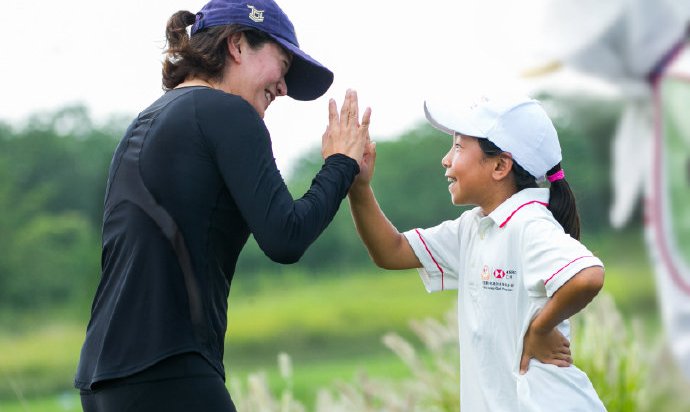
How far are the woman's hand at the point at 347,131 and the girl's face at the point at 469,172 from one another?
212mm

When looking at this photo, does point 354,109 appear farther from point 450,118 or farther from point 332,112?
point 450,118

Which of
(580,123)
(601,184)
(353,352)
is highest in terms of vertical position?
(580,123)

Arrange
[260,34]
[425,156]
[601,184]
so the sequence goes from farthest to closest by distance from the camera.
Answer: [425,156] → [601,184] → [260,34]

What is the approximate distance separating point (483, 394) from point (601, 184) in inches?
197

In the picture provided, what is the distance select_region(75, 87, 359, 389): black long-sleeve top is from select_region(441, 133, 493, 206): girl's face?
452mm

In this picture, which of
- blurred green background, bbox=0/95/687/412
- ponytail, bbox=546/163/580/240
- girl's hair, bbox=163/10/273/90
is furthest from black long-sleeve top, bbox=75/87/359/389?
blurred green background, bbox=0/95/687/412

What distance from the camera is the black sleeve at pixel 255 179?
198 centimetres

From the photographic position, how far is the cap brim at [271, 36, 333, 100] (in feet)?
7.64

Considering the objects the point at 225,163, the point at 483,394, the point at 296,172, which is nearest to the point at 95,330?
the point at 225,163

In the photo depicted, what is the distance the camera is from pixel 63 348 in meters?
7.21

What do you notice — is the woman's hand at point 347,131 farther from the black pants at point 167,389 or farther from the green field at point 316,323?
the green field at point 316,323

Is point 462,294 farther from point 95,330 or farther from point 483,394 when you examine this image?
point 95,330

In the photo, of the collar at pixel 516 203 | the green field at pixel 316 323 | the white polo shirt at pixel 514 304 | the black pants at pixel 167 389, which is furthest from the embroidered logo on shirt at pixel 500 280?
the green field at pixel 316 323

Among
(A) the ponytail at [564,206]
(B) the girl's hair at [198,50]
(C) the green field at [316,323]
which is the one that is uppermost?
(B) the girl's hair at [198,50]
